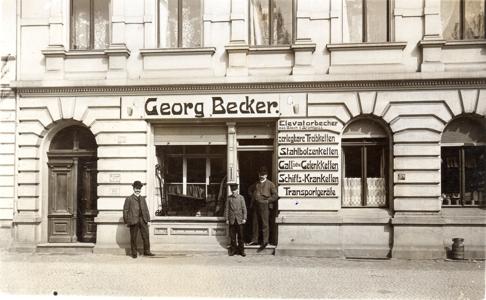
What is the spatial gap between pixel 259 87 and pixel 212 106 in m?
1.32

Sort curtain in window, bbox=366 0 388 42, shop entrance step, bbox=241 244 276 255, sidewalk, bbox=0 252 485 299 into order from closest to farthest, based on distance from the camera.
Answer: sidewalk, bbox=0 252 485 299 < shop entrance step, bbox=241 244 276 255 < curtain in window, bbox=366 0 388 42

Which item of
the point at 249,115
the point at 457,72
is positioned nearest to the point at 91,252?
the point at 249,115

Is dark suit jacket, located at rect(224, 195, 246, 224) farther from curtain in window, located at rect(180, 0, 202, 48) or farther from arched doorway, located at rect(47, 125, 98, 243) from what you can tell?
curtain in window, located at rect(180, 0, 202, 48)

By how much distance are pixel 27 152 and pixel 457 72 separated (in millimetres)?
11292

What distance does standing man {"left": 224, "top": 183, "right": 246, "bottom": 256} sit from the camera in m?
14.7

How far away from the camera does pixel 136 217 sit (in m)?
14.6

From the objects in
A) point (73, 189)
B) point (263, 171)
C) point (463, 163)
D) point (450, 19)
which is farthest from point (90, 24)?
point (463, 163)

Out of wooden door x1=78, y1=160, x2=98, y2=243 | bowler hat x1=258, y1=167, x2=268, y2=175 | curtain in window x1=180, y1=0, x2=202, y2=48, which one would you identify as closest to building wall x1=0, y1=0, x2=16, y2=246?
wooden door x1=78, y1=160, x2=98, y2=243

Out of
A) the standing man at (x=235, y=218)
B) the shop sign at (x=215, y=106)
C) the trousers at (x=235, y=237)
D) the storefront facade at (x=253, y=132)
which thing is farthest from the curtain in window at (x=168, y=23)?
the trousers at (x=235, y=237)

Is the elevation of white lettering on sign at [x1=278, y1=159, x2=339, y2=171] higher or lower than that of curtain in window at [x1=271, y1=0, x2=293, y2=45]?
lower

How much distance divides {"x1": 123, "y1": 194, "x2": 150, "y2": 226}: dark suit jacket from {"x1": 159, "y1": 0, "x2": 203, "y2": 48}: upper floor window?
13.6 ft

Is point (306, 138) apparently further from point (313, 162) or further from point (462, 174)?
point (462, 174)

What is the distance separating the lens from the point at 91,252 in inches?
606

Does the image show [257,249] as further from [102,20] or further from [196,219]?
[102,20]
